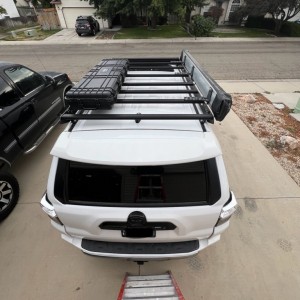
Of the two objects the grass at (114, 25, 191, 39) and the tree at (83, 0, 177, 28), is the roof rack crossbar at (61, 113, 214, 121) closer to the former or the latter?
the tree at (83, 0, 177, 28)

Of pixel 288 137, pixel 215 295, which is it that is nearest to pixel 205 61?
pixel 288 137

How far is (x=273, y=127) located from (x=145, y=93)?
4.64 m

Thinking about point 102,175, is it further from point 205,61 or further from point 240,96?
point 205,61

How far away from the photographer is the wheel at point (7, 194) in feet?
10.9

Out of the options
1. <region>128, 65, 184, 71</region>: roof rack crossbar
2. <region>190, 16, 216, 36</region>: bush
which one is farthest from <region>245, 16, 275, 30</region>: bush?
<region>128, 65, 184, 71</region>: roof rack crossbar

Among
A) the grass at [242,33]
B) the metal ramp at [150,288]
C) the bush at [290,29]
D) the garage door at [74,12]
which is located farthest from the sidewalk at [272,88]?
the garage door at [74,12]

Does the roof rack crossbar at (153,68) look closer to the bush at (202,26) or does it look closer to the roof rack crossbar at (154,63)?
the roof rack crossbar at (154,63)

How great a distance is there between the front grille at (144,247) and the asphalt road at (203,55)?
8.75m

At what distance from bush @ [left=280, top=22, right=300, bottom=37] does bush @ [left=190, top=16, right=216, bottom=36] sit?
25.7ft

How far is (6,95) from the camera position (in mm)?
3986

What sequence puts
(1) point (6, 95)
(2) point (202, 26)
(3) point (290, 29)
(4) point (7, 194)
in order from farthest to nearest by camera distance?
(3) point (290, 29) → (2) point (202, 26) → (1) point (6, 95) → (4) point (7, 194)

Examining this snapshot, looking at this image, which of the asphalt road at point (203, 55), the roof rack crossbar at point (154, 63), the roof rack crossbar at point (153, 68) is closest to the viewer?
the roof rack crossbar at point (153, 68)

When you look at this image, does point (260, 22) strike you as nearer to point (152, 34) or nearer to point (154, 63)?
point (152, 34)

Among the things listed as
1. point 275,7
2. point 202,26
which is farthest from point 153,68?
point 275,7
